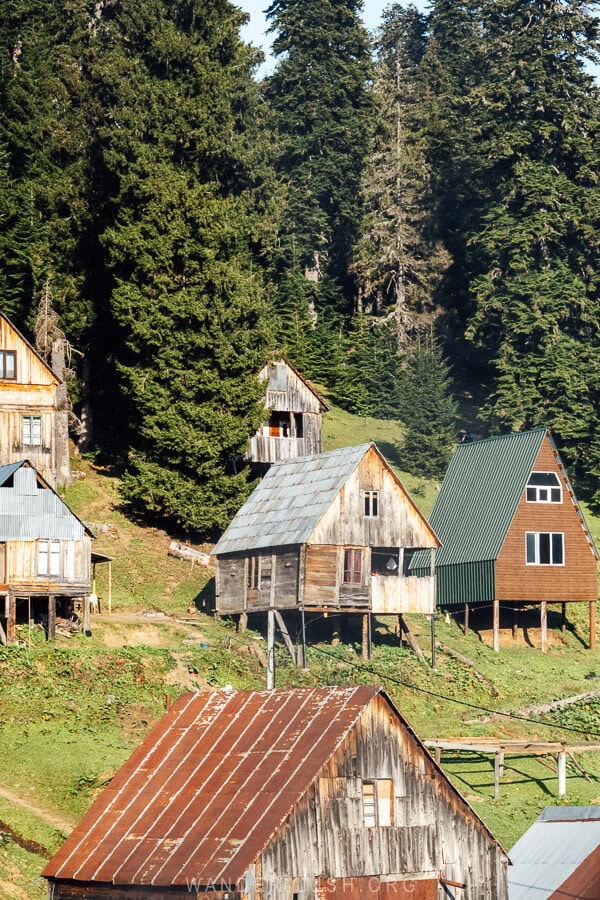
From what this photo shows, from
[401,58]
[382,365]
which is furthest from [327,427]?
[401,58]

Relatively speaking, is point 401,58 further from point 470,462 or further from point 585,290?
point 470,462

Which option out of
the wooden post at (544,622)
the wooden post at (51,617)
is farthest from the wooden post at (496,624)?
the wooden post at (51,617)

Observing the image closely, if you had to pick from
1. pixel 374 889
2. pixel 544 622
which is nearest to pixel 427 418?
pixel 544 622

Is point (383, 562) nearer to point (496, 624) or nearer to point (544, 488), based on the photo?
point (496, 624)

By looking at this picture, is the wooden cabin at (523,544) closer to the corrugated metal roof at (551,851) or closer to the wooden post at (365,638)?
the wooden post at (365,638)

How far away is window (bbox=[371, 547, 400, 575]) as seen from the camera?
219 ft

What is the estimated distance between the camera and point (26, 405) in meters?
Answer: 72.6

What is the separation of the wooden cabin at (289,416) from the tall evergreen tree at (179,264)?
248 centimetres

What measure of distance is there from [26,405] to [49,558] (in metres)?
13.3

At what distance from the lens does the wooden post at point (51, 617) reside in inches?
2312

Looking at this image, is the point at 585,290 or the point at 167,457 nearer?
the point at 167,457

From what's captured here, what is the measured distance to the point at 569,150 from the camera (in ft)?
325

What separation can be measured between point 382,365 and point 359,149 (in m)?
18.2

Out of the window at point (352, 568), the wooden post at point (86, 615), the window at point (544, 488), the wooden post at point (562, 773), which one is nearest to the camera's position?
the wooden post at point (562, 773)
